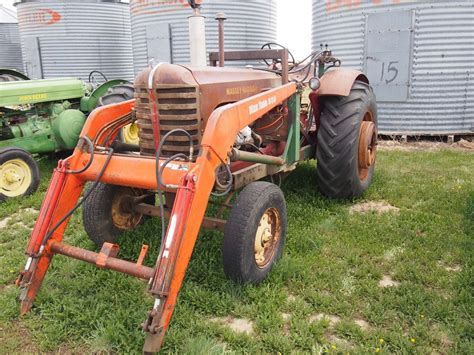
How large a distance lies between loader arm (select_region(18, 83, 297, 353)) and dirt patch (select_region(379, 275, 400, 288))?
152cm

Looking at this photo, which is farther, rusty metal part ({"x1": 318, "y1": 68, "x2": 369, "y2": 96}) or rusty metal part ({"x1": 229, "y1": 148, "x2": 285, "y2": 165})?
rusty metal part ({"x1": 318, "y1": 68, "x2": 369, "y2": 96})

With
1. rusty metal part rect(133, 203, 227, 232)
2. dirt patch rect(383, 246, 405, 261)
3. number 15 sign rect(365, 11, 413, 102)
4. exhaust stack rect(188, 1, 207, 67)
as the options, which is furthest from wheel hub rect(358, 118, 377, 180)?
number 15 sign rect(365, 11, 413, 102)

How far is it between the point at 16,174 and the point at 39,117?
1.41 metres

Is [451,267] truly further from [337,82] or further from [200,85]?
[200,85]

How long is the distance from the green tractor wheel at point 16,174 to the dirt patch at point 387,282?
4.25 metres

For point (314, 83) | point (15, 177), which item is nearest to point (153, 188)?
point (314, 83)

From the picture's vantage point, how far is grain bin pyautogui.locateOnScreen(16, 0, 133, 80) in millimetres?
11914

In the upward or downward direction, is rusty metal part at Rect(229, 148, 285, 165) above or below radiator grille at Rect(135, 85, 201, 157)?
below

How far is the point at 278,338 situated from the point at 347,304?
641mm

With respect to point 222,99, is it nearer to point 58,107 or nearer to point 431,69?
point 58,107

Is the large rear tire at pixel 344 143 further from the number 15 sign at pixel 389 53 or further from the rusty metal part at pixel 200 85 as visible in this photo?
the number 15 sign at pixel 389 53

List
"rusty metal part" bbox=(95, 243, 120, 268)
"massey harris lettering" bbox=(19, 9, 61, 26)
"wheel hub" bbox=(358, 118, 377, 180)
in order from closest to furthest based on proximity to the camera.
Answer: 1. "rusty metal part" bbox=(95, 243, 120, 268)
2. "wheel hub" bbox=(358, 118, 377, 180)
3. "massey harris lettering" bbox=(19, 9, 61, 26)

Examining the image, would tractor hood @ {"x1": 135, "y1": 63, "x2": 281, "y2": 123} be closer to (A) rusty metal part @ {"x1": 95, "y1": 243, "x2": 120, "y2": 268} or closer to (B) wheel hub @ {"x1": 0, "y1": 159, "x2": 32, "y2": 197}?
(A) rusty metal part @ {"x1": 95, "y1": 243, "x2": 120, "y2": 268}

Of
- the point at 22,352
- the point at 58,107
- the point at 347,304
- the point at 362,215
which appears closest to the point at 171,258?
the point at 22,352
